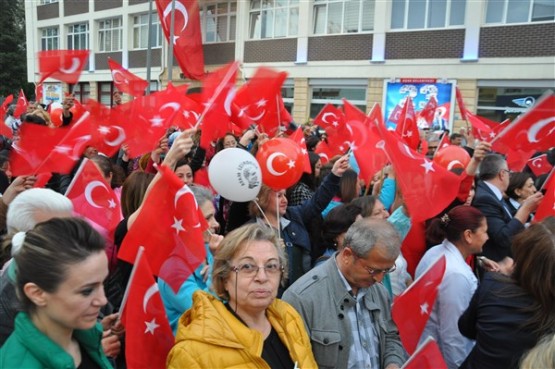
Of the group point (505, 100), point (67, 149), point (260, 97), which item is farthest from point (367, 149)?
point (505, 100)

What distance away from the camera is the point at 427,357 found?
1955 mm

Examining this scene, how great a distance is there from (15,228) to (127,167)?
4493mm

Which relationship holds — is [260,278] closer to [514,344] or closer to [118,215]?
[514,344]

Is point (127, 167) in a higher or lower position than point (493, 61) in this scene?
lower

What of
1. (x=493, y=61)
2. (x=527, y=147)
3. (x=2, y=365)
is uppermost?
(x=493, y=61)

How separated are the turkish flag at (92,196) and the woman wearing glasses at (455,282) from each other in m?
2.35

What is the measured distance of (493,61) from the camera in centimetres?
1484

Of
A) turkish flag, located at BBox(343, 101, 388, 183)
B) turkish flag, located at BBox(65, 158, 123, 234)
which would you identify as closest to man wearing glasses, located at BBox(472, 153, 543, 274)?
turkish flag, located at BBox(343, 101, 388, 183)

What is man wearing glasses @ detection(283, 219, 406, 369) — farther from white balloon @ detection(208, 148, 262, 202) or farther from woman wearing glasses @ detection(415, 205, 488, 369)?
white balloon @ detection(208, 148, 262, 202)

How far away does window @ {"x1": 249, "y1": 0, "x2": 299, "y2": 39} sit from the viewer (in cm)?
2023

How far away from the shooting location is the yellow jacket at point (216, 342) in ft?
5.92

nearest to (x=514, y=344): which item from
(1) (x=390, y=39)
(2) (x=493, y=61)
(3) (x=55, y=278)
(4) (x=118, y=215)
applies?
(3) (x=55, y=278)

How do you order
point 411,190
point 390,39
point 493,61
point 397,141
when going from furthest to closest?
1. point 390,39
2. point 493,61
3. point 397,141
4. point 411,190

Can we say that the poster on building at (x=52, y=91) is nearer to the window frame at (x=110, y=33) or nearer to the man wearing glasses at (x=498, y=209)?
the window frame at (x=110, y=33)
